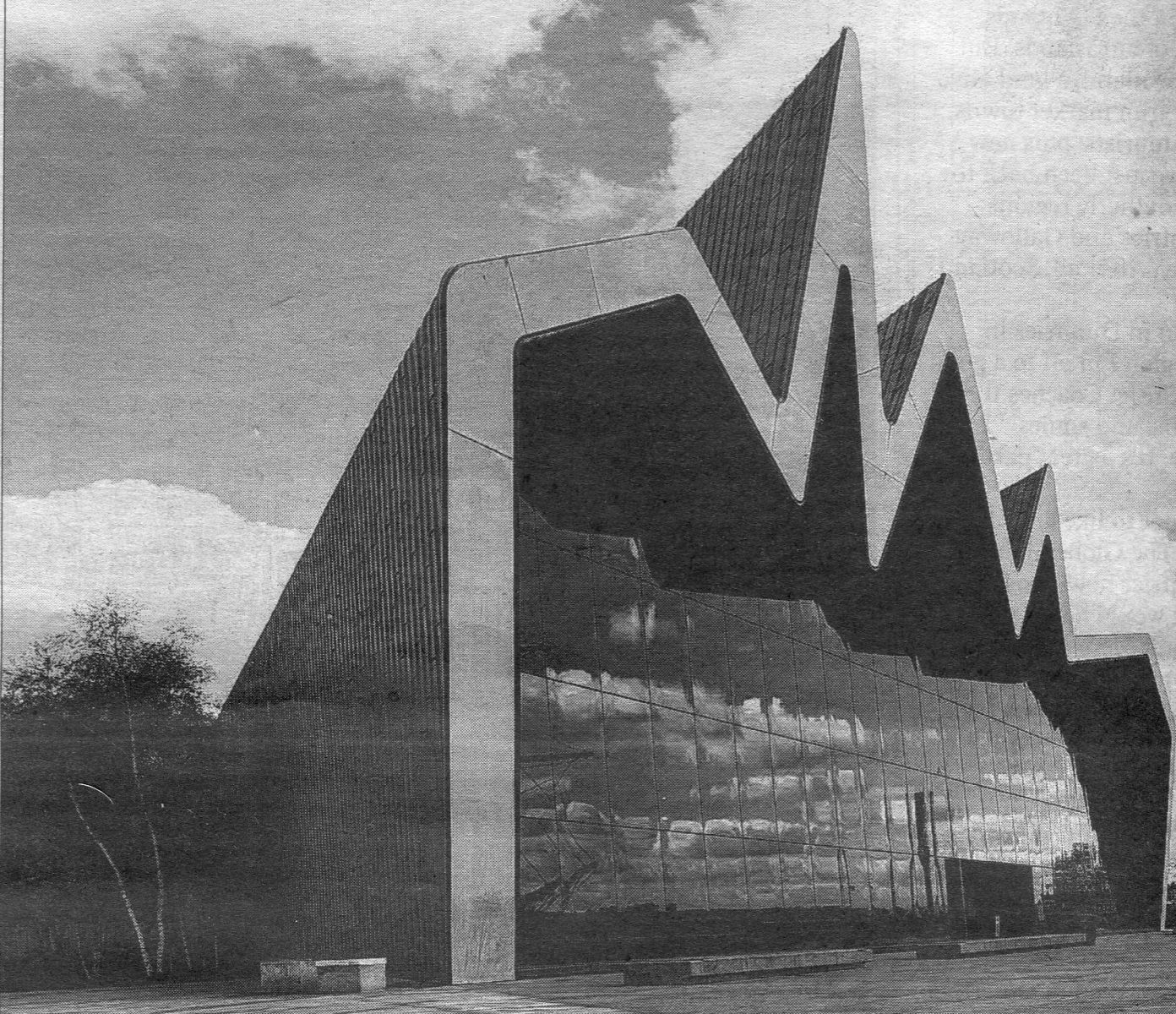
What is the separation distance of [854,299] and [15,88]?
28.5 feet

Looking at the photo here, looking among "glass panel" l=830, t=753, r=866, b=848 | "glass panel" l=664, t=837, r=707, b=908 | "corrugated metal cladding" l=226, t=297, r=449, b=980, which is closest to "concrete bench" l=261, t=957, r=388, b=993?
"corrugated metal cladding" l=226, t=297, r=449, b=980

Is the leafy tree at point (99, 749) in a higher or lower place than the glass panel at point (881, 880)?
higher

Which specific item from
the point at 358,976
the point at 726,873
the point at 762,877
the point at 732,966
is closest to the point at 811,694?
the point at 762,877

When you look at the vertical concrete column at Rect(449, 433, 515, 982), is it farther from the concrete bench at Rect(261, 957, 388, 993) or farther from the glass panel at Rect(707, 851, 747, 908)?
the glass panel at Rect(707, 851, 747, 908)

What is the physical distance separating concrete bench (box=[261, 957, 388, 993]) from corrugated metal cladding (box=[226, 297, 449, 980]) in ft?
0.63

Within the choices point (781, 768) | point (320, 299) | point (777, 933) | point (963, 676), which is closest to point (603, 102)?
point (320, 299)

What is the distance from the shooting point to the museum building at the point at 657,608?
10.6 meters

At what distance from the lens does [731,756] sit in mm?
17719

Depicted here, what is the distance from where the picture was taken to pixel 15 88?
10.3 meters

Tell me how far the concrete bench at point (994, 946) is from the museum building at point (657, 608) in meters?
1.27

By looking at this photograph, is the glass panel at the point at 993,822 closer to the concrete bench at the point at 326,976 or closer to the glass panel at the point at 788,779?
the glass panel at the point at 788,779

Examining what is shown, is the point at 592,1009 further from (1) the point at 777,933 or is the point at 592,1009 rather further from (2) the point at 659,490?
(1) the point at 777,933

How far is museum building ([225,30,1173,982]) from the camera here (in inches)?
418

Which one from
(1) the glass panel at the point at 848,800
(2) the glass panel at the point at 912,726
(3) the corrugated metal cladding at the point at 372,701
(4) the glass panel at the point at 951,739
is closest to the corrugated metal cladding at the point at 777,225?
(3) the corrugated metal cladding at the point at 372,701
